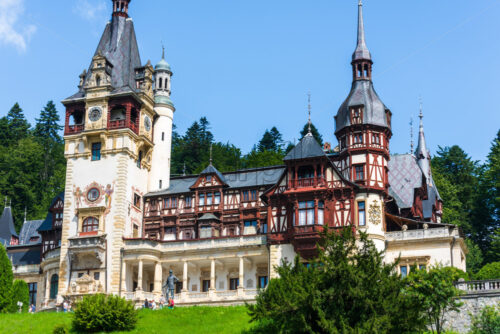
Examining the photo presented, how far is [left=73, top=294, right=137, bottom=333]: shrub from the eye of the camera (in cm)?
4644

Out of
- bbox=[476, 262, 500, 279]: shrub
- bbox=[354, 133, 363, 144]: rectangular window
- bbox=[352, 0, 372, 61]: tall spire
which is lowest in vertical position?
bbox=[476, 262, 500, 279]: shrub

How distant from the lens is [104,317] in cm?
4659

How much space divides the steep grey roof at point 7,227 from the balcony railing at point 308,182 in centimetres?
3575

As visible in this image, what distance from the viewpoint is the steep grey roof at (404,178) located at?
63.8 m

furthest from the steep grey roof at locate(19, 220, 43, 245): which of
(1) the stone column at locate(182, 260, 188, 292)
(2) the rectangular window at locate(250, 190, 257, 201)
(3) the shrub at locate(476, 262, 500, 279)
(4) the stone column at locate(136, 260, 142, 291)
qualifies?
(3) the shrub at locate(476, 262, 500, 279)

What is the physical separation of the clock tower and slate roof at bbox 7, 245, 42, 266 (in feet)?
40.7

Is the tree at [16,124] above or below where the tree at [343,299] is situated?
above

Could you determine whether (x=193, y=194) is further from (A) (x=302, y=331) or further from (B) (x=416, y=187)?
(A) (x=302, y=331)

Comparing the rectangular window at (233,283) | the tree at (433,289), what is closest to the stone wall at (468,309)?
the tree at (433,289)

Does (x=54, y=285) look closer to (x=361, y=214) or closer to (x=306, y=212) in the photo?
(x=306, y=212)

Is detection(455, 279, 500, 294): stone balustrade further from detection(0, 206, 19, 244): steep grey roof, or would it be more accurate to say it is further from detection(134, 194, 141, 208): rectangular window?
detection(0, 206, 19, 244): steep grey roof

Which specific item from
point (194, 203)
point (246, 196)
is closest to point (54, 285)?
point (194, 203)

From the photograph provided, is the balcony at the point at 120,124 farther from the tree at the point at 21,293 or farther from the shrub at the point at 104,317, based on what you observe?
the shrub at the point at 104,317

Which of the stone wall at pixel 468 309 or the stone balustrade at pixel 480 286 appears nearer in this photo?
the stone wall at pixel 468 309
